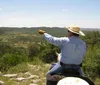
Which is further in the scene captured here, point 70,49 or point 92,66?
point 92,66

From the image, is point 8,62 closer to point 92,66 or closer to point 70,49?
point 92,66

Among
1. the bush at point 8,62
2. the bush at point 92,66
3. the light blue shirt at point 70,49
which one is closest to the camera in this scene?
the light blue shirt at point 70,49

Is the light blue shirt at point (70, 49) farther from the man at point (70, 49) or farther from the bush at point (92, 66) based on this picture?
the bush at point (92, 66)

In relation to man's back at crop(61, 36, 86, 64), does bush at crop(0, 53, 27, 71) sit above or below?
Result: below

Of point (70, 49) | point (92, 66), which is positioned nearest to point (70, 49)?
point (70, 49)

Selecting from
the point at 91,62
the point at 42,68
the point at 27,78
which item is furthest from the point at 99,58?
Answer: the point at 27,78

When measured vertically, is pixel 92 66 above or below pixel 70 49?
below

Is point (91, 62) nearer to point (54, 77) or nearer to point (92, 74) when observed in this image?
point (92, 74)

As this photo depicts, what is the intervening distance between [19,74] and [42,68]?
4.01ft

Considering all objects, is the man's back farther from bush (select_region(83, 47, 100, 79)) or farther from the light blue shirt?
bush (select_region(83, 47, 100, 79))

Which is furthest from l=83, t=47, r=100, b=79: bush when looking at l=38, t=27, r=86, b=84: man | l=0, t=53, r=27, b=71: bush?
l=38, t=27, r=86, b=84: man

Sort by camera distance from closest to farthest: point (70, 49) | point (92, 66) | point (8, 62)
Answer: point (70, 49) < point (92, 66) < point (8, 62)

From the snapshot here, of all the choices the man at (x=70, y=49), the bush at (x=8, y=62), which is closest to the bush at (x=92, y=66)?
the bush at (x=8, y=62)

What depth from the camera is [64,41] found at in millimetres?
4680
